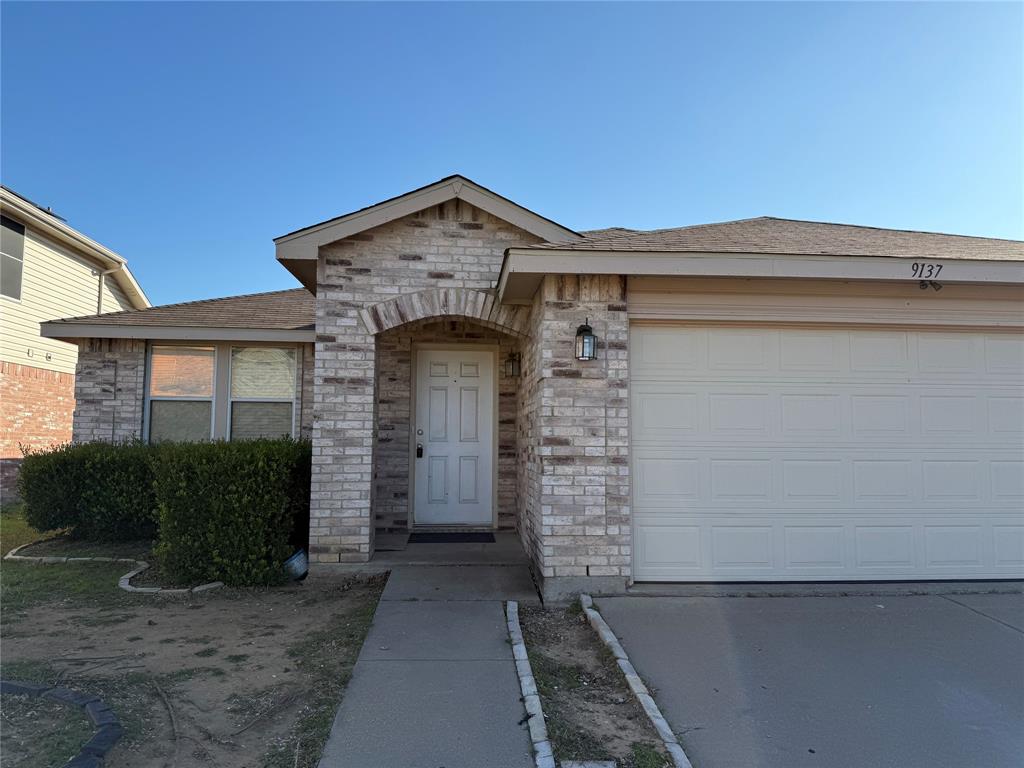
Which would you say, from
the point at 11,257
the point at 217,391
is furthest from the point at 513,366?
the point at 11,257

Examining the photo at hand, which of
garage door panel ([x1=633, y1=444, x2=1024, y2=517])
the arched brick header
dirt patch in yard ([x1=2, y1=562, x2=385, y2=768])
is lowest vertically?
dirt patch in yard ([x1=2, y1=562, x2=385, y2=768])

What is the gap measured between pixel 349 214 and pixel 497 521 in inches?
158

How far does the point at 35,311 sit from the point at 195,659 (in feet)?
41.7

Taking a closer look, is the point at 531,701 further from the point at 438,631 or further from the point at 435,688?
the point at 438,631

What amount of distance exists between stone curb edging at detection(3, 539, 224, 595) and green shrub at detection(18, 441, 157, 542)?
1.83ft

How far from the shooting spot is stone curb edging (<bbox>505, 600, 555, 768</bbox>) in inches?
113

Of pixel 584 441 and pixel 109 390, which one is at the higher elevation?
pixel 109 390

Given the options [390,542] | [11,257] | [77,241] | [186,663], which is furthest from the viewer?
[77,241]

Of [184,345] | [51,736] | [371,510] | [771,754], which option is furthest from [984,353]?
[184,345]

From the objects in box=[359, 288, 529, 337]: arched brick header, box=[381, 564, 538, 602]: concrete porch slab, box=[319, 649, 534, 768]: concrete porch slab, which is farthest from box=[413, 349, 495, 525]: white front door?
box=[319, 649, 534, 768]: concrete porch slab

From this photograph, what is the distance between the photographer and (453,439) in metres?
7.87

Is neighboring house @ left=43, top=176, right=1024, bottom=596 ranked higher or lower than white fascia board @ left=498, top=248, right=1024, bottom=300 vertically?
lower

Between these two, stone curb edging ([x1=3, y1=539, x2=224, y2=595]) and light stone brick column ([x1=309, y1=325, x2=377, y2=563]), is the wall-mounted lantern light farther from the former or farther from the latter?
stone curb edging ([x1=3, y1=539, x2=224, y2=595])

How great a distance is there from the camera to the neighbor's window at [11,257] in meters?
12.5
